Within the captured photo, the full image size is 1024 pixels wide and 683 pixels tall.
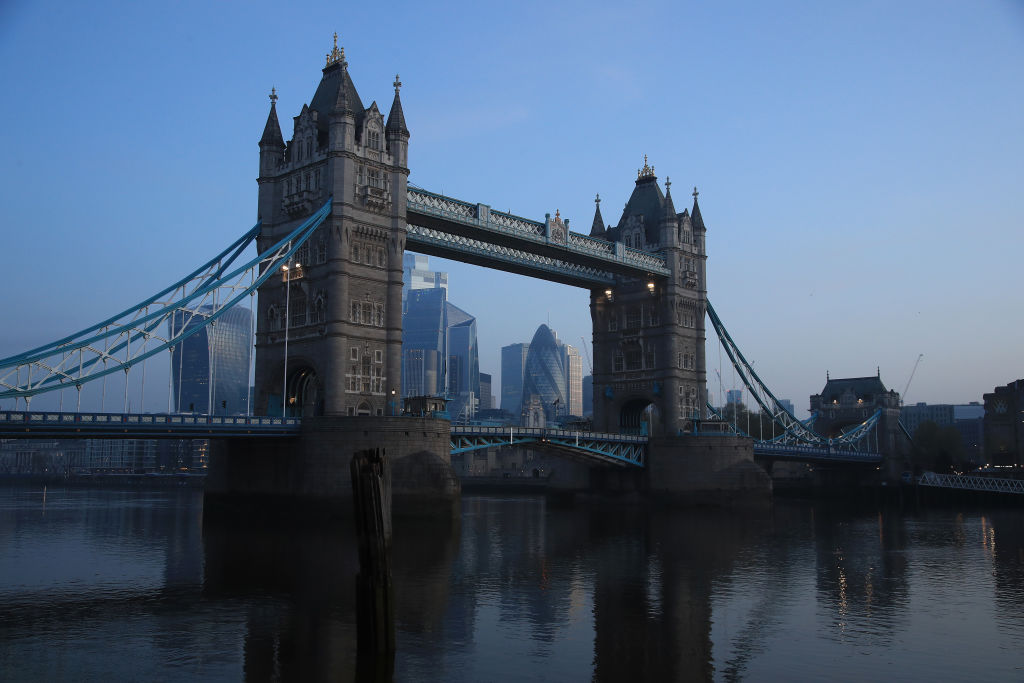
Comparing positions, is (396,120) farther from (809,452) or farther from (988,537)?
(809,452)

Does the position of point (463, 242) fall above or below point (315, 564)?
above

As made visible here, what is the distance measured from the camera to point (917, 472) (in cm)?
12100

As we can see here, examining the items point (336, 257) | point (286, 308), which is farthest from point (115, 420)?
point (336, 257)

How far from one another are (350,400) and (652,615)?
35.9m

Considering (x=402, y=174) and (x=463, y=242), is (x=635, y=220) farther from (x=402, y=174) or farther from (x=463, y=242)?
(x=402, y=174)

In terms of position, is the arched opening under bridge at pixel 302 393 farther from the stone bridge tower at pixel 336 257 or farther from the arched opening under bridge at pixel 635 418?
the arched opening under bridge at pixel 635 418

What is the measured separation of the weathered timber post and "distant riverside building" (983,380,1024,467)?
10088cm

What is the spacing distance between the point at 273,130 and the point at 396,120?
31.0ft

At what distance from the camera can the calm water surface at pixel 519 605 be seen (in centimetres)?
2441

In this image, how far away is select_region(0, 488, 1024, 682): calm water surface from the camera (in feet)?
80.1

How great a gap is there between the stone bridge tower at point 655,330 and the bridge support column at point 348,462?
117 ft

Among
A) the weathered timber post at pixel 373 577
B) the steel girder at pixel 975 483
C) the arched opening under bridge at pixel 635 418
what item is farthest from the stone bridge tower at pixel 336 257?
the steel girder at pixel 975 483

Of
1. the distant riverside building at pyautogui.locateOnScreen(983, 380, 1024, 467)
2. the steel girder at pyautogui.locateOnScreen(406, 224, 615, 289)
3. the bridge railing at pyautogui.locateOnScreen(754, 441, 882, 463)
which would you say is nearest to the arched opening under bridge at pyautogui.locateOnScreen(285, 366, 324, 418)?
the steel girder at pyautogui.locateOnScreen(406, 224, 615, 289)

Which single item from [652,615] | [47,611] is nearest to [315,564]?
[47,611]
